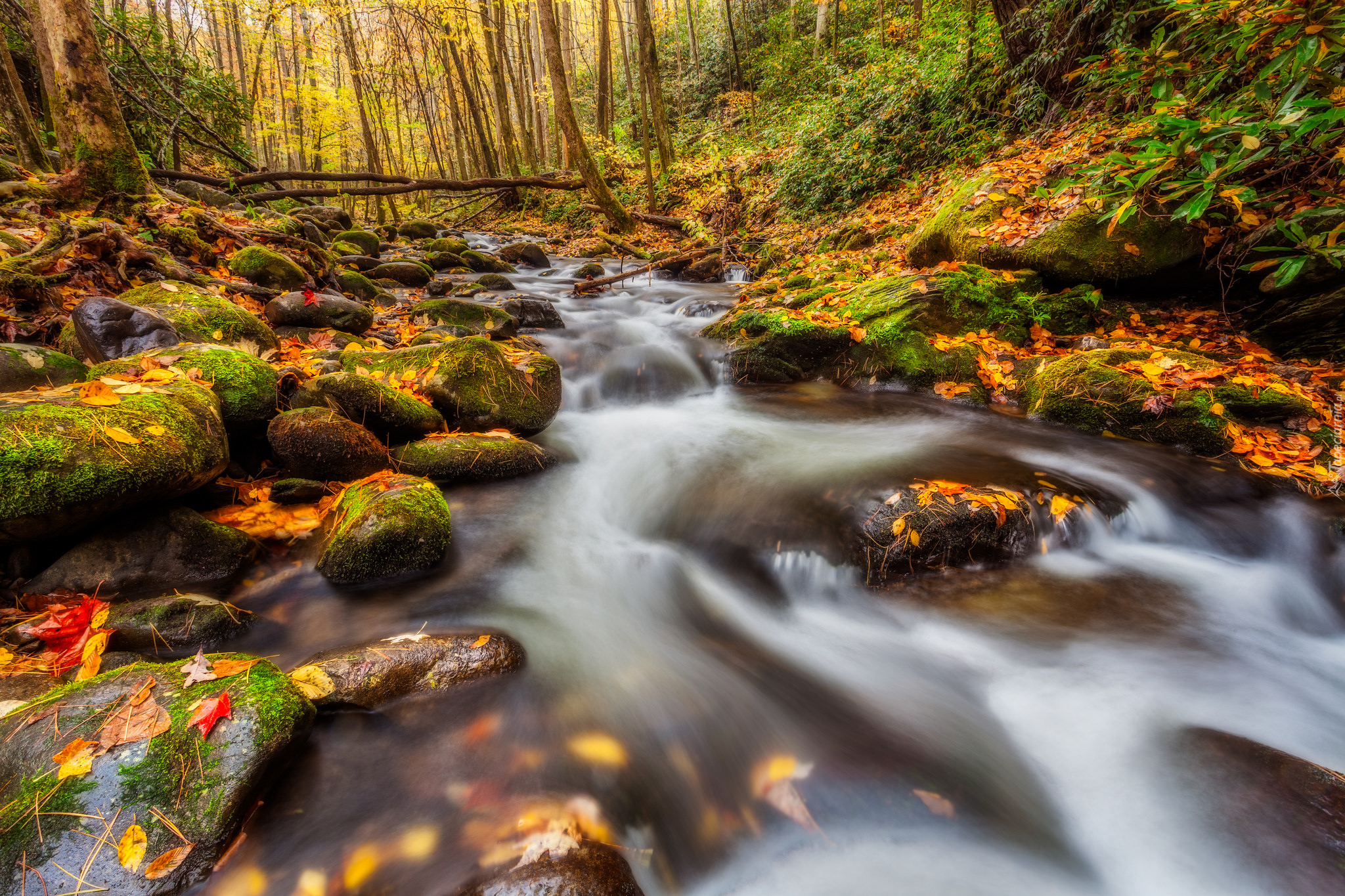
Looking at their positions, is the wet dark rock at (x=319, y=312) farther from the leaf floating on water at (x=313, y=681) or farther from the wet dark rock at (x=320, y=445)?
the leaf floating on water at (x=313, y=681)

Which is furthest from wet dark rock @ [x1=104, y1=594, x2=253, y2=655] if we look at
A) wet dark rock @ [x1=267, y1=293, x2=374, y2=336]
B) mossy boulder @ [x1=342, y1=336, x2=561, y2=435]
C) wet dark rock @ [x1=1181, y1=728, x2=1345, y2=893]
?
wet dark rock @ [x1=1181, y1=728, x2=1345, y2=893]

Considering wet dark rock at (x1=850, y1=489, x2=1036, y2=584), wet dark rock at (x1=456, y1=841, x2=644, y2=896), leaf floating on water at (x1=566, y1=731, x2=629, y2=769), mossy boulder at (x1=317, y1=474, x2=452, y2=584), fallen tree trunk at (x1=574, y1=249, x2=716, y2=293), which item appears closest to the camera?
wet dark rock at (x1=456, y1=841, x2=644, y2=896)

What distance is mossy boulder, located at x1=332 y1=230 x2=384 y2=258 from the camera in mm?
10992

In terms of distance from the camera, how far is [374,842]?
6.30 feet

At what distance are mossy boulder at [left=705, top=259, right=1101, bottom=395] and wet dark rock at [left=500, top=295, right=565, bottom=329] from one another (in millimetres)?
2919

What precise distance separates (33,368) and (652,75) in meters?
16.2

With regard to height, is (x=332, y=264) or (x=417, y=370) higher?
(x=332, y=264)

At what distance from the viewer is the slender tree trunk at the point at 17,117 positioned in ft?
23.6

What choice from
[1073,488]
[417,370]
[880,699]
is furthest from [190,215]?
[1073,488]

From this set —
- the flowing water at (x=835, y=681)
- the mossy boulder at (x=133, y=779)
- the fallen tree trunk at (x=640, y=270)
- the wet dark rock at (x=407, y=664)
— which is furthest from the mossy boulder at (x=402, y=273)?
the mossy boulder at (x=133, y=779)

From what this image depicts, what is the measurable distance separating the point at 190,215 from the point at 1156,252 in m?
10.4

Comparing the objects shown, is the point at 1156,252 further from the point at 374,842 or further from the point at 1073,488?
the point at 374,842

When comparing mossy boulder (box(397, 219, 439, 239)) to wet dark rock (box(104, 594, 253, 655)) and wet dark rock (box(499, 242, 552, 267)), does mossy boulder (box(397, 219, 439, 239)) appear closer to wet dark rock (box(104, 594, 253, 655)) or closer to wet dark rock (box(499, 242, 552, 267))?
wet dark rock (box(499, 242, 552, 267))

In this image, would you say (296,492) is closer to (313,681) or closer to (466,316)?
(313,681)
